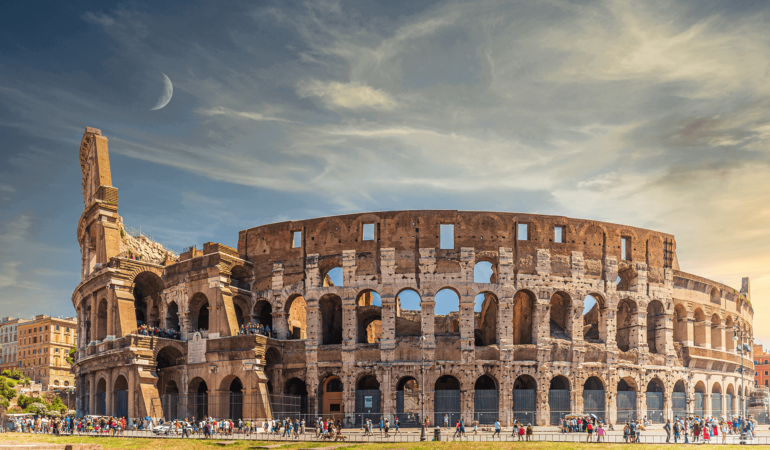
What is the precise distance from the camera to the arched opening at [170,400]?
4625cm

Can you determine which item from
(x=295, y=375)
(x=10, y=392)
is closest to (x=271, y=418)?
(x=295, y=375)

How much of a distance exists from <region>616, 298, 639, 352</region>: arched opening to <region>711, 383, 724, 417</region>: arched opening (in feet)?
29.9

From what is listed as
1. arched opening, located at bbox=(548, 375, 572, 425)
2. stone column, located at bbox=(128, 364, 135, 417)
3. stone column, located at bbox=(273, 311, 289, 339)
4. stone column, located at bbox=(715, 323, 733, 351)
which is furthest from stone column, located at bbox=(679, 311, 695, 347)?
stone column, located at bbox=(128, 364, 135, 417)

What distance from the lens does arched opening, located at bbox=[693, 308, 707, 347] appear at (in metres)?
53.0

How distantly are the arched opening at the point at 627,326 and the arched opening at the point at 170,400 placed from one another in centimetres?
3022

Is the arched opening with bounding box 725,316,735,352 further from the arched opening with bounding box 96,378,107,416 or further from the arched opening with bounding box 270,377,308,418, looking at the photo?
the arched opening with bounding box 96,378,107,416

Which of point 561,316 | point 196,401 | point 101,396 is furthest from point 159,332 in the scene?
point 561,316

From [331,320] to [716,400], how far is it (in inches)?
1149

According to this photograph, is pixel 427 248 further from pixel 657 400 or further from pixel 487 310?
pixel 657 400

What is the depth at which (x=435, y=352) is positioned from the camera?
43875 millimetres

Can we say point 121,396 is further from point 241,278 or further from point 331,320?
point 331,320

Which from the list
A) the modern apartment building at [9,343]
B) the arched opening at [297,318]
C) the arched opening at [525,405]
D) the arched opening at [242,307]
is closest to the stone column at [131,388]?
the arched opening at [242,307]

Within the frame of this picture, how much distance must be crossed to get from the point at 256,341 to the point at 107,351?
1058 centimetres

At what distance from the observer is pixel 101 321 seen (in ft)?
165
